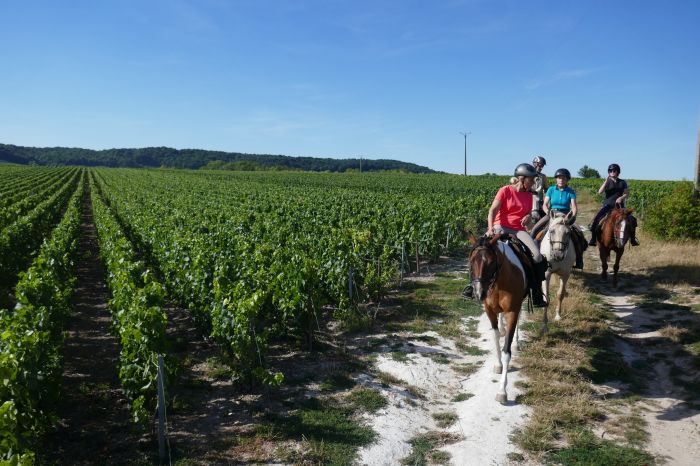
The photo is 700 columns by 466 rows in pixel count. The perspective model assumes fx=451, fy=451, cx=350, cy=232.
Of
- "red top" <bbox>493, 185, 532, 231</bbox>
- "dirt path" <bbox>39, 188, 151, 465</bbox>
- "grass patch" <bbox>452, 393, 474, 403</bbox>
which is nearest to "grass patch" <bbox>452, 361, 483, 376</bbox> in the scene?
"grass patch" <bbox>452, 393, 474, 403</bbox>

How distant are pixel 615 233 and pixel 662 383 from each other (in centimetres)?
547

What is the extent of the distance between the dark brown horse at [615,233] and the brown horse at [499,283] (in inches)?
227

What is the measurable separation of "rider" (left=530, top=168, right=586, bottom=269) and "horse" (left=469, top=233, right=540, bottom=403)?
2.78 metres

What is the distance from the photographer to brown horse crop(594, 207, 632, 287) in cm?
1123

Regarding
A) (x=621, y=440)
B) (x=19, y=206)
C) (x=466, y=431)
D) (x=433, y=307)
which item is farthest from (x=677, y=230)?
(x=19, y=206)

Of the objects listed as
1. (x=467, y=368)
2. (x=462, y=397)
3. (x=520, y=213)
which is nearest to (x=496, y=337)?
(x=467, y=368)

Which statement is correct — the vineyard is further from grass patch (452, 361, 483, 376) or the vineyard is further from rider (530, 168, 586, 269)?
rider (530, 168, 586, 269)

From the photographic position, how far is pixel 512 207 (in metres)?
7.59

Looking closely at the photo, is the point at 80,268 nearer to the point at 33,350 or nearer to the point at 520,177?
the point at 33,350

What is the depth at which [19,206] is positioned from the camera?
24531 mm

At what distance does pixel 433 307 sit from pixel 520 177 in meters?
4.29

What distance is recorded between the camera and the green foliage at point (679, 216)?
14938 mm

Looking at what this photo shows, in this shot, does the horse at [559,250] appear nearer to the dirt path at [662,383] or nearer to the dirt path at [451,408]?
the dirt path at [662,383]

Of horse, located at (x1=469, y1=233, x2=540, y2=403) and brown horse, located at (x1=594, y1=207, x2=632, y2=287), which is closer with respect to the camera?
horse, located at (x1=469, y1=233, x2=540, y2=403)
